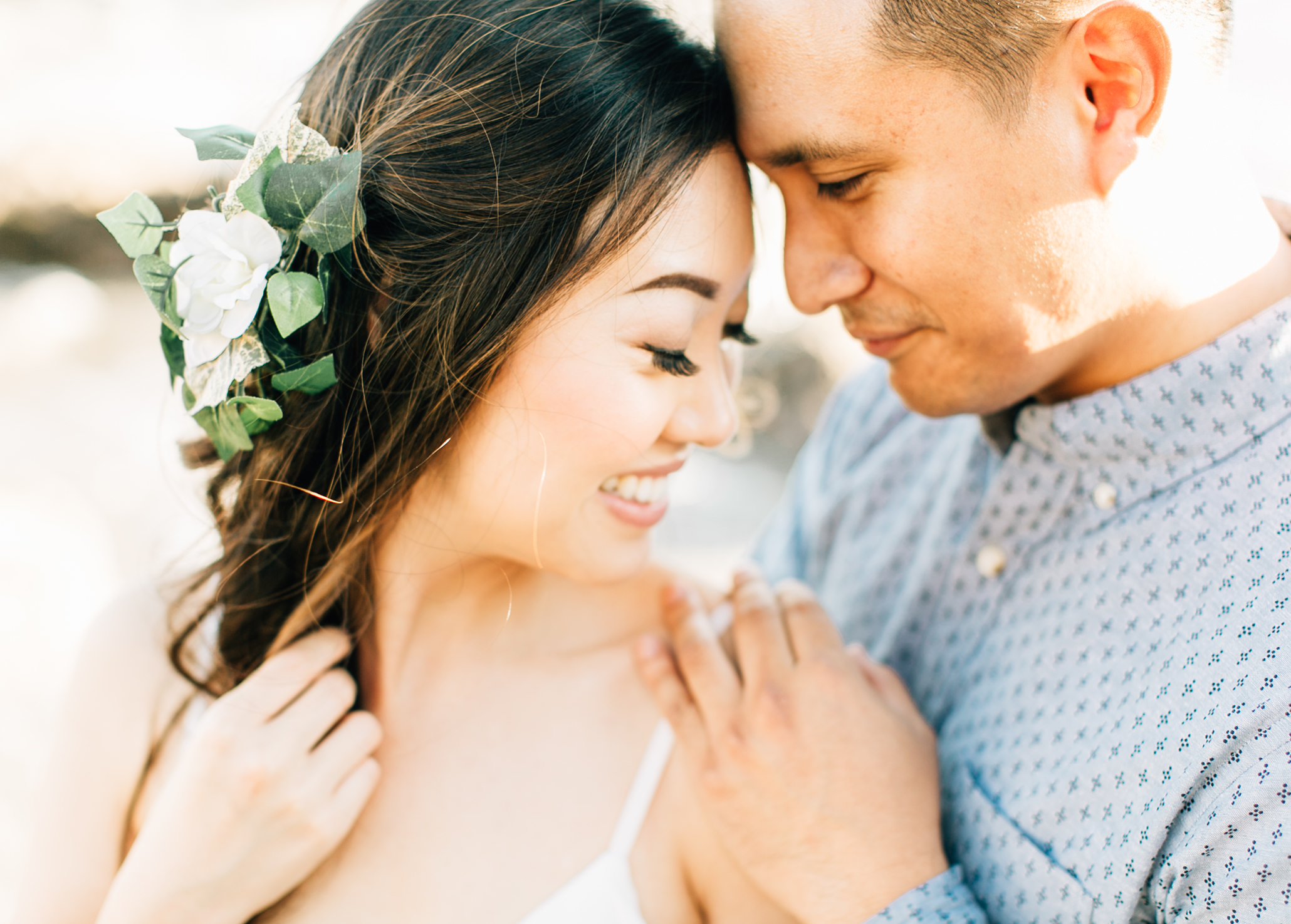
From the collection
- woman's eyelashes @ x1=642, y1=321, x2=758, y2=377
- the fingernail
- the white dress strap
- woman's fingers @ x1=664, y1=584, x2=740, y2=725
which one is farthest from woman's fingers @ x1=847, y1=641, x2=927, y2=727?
woman's eyelashes @ x1=642, y1=321, x2=758, y2=377

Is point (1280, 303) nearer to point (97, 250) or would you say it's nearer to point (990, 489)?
point (990, 489)

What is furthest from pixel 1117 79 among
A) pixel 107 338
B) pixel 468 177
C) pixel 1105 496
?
pixel 107 338

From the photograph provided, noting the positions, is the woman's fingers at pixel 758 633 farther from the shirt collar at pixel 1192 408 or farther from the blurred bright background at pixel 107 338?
the blurred bright background at pixel 107 338

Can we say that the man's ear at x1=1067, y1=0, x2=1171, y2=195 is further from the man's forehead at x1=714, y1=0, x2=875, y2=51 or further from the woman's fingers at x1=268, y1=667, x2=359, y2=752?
the woman's fingers at x1=268, y1=667, x2=359, y2=752

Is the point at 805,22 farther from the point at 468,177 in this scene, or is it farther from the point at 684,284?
the point at 468,177

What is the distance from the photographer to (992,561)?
5.42 feet

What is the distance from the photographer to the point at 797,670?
1550 millimetres

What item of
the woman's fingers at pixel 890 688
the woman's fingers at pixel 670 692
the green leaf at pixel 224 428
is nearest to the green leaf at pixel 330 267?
the green leaf at pixel 224 428

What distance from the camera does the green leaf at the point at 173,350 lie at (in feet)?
4.75

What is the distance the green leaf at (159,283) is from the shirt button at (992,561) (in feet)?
4.92

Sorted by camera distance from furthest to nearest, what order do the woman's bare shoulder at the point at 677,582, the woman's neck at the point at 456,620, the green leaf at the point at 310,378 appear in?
the woman's bare shoulder at the point at 677,582
the woman's neck at the point at 456,620
the green leaf at the point at 310,378

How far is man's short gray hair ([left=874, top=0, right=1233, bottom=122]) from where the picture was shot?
130 centimetres

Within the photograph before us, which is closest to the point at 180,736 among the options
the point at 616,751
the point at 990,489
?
the point at 616,751

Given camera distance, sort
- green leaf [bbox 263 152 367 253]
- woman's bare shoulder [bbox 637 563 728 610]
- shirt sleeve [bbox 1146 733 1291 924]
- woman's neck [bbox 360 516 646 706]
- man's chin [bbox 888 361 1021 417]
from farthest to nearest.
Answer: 1. woman's bare shoulder [bbox 637 563 728 610]
2. woman's neck [bbox 360 516 646 706]
3. man's chin [bbox 888 361 1021 417]
4. green leaf [bbox 263 152 367 253]
5. shirt sleeve [bbox 1146 733 1291 924]
